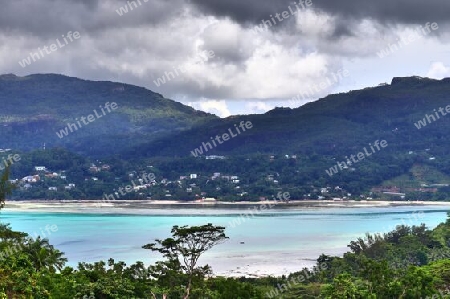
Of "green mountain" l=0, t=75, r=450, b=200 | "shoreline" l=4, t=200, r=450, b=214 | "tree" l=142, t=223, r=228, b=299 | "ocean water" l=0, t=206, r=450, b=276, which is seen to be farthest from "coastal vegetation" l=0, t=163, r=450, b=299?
"green mountain" l=0, t=75, r=450, b=200

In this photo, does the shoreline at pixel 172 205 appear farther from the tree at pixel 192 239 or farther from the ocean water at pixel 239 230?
the tree at pixel 192 239

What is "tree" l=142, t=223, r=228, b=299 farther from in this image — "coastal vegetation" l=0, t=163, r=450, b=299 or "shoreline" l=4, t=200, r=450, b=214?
"shoreline" l=4, t=200, r=450, b=214

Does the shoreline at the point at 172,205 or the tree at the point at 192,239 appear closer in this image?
the tree at the point at 192,239

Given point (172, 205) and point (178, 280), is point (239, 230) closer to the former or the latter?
point (172, 205)

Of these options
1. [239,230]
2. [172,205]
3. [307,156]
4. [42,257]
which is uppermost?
[307,156]

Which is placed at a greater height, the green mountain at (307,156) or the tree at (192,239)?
the green mountain at (307,156)

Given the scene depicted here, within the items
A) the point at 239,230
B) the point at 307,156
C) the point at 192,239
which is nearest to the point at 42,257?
the point at 192,239

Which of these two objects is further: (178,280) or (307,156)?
(307,156)

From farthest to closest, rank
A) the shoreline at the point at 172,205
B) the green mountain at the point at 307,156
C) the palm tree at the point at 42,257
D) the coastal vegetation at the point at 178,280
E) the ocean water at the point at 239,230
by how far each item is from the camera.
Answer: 1. the green mountain at the point at 307,156
2. the shoreline at the point at 172,205
3. the ocean water at the point at 239,230
4. the palm tree at the point at 42,257
5. the coastal vegetation at the point at 178,280

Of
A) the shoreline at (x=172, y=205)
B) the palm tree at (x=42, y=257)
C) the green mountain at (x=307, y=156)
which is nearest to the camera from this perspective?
the palm tree at (x=42, y=257)

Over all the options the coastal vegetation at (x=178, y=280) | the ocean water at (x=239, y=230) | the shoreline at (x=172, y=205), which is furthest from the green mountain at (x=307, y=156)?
the coastal vegetation at (x=178, y=280)
